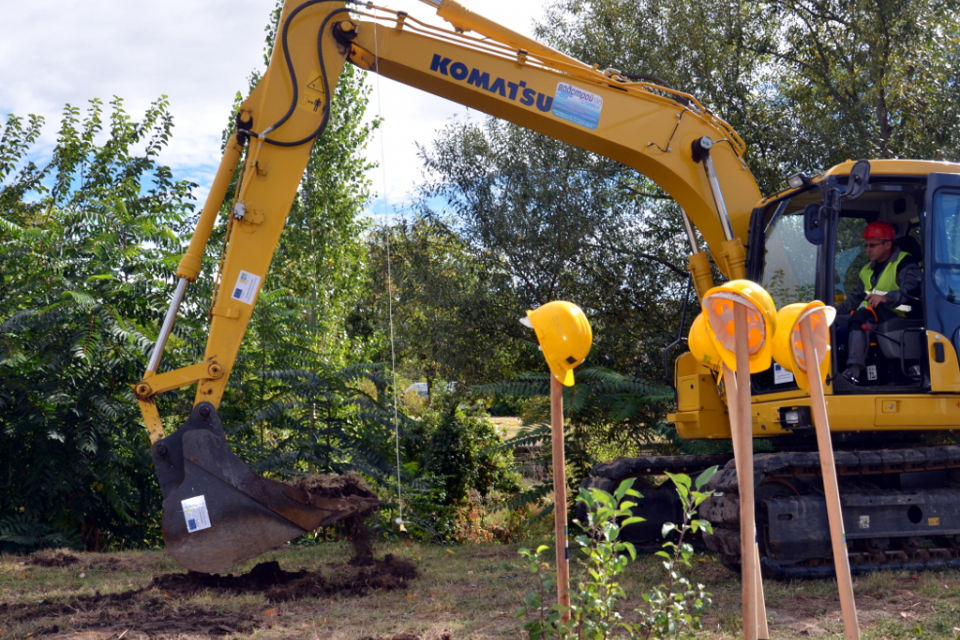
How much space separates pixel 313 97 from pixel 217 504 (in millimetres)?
3165

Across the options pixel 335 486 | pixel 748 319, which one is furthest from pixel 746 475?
pixel 335 486

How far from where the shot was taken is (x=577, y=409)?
320 inches

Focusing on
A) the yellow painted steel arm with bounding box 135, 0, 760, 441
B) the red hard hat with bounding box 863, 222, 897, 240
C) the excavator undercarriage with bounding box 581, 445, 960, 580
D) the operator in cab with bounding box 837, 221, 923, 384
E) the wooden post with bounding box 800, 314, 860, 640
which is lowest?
the excavator undercarriage with bounding box 581, 445, 960, 580

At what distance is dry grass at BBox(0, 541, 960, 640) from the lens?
14.3 feet

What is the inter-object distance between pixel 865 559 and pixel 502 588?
2.86 meters

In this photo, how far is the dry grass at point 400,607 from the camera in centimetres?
436

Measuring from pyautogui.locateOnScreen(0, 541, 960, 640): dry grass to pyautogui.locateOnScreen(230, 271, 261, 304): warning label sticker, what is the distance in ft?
6.83

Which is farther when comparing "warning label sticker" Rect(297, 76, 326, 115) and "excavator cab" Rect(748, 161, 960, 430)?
"warning label sticker" Rect(297, 76, 326, 115)

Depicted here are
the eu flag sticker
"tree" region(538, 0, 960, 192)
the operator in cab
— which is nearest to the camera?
the operator in cab

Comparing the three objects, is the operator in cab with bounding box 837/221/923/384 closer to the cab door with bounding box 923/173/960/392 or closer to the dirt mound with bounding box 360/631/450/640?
the cab door with bounding box 923/173/960/392

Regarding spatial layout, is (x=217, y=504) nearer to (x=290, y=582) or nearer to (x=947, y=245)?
(x=290, y=582)

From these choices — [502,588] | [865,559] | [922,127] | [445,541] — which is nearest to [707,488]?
[865,559]

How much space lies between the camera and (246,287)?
5.70 meters

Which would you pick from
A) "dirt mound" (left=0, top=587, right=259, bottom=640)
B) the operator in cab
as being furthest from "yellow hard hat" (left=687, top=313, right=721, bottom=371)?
the operator in cab
